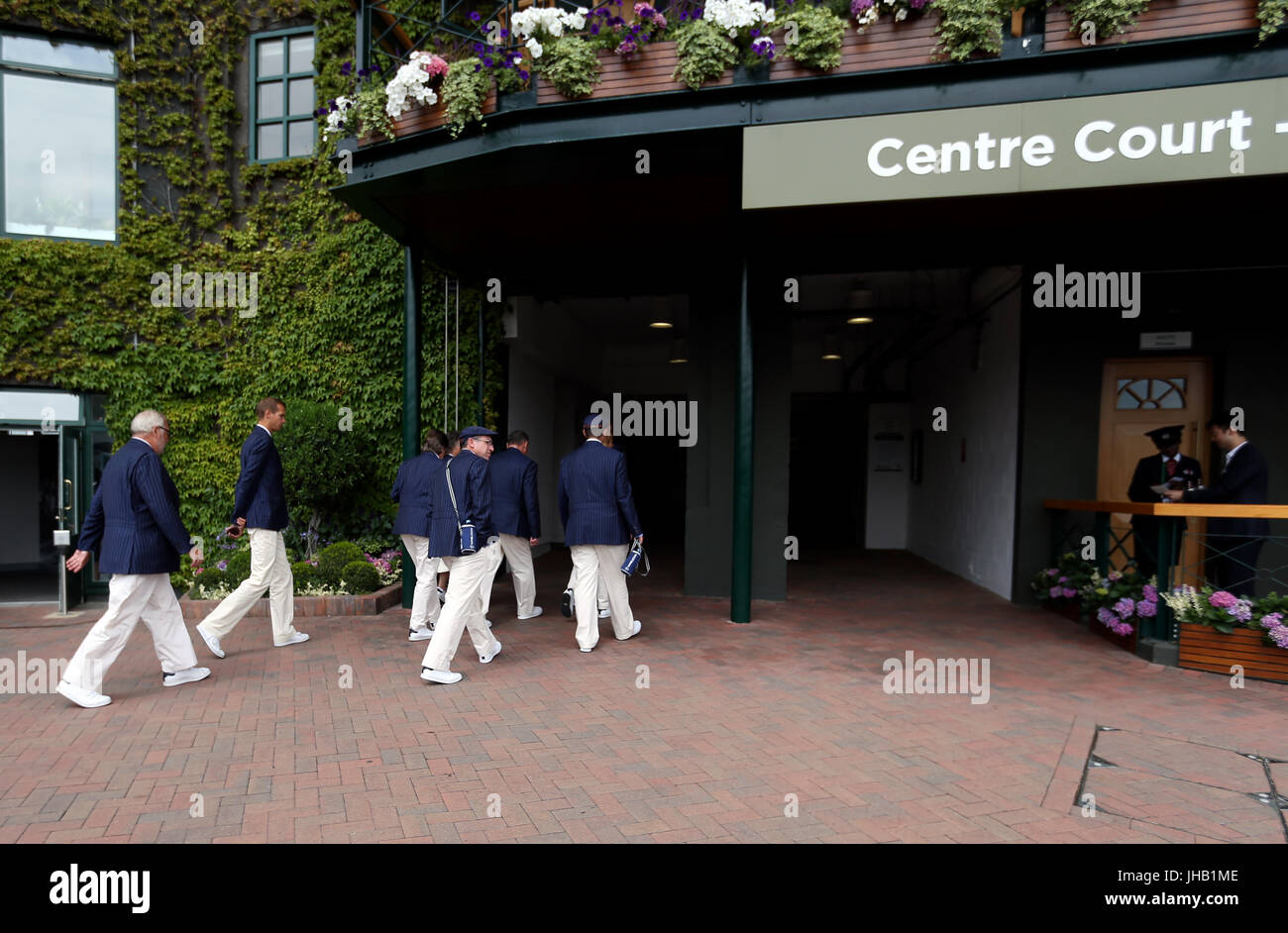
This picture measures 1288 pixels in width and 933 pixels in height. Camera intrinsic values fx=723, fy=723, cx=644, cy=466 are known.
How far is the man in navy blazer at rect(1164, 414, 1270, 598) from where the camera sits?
18.1 ft

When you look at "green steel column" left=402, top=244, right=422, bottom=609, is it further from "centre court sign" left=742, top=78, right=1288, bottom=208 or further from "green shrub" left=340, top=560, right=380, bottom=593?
"centre court sign" left=742, top=78, right=1288, bottom=208

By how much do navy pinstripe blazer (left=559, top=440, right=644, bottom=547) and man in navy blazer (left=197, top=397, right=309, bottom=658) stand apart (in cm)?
226

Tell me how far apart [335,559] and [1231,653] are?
773 cm

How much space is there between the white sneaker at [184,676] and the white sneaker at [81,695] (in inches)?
15.8

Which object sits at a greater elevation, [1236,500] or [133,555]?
[1236,500]

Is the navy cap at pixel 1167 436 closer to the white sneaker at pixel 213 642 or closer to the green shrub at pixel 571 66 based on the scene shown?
the green shrub at pixel 571 66

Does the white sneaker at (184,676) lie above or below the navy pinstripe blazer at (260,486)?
below

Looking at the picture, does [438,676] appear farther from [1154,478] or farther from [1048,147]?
[1154,478]

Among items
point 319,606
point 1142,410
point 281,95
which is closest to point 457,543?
point 319,606

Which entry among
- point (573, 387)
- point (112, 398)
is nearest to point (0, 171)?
point (112, 398)

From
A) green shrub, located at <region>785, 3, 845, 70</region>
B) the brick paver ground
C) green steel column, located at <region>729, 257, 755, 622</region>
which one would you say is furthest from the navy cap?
green shrub, located at <region>785, 3, 845, 70</region>

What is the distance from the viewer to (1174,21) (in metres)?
4.83

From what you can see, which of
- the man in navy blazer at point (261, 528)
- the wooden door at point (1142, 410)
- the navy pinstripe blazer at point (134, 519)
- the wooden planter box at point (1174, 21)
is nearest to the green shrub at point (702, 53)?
the wooden planter box at point (1174, 21)

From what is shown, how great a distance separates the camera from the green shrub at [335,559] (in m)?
7.30
